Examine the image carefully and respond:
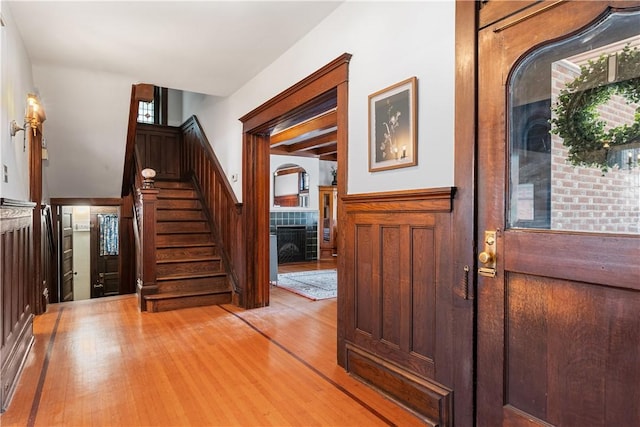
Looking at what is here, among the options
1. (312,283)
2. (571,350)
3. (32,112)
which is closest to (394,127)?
(571,350)

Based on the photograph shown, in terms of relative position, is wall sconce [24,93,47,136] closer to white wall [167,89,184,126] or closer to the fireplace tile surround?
white wall [167,89,184,126]

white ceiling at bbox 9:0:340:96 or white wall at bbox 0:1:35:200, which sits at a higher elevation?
white ceiling at bbox 9:0:340:96

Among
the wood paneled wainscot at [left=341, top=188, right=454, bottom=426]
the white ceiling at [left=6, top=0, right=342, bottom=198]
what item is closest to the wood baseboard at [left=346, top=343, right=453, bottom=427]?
the wood paneled wainscot at [left=341, top=188, right=454, bottom=426]

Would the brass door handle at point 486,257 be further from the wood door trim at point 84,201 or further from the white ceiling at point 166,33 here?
the wood door trim at point 84,201

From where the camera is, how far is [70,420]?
1.95m

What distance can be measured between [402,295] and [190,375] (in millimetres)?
1524

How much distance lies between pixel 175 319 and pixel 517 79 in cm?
361

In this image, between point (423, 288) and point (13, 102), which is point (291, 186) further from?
point (423, 288)

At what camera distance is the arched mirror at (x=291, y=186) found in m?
9.09

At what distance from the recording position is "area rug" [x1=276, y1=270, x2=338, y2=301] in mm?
4984

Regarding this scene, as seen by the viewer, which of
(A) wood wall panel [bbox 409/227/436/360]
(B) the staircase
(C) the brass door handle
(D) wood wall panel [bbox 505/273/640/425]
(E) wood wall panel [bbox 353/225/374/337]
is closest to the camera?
(D) wood wall panel [bbox 505/273/640/425]

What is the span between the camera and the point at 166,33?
310 centimetres

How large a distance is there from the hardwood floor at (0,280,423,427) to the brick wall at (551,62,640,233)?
1311mm

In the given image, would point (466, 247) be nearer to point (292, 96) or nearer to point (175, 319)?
point (292, 96)
